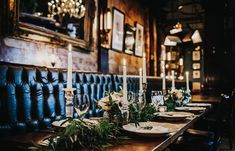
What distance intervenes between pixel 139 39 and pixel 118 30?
55.0 inches

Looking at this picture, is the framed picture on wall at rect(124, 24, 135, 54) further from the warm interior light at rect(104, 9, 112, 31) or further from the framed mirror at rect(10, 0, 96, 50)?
the framed mirror at rect(10, 0, 96, 50)

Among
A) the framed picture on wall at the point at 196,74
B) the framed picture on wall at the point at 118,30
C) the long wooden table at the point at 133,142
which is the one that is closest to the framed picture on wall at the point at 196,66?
the framed picture on wall at the point at 196,74

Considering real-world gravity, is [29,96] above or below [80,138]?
above

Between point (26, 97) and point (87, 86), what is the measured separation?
3.49 ft

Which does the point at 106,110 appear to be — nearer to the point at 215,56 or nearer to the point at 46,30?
the point at 46,30

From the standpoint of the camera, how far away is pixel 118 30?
5.70 metres

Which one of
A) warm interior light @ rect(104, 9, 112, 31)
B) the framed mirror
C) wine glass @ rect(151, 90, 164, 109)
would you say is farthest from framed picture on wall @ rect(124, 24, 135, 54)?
wine glass @ rect(151, 90, 164, 109)

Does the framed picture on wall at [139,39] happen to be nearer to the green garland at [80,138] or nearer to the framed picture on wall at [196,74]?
the green garland at [80,138]

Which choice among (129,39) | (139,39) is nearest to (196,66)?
(139,39)

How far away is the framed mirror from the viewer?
3.16 metres

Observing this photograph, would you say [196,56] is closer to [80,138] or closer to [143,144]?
[143,144]

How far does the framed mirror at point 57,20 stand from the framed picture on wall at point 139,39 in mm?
2355

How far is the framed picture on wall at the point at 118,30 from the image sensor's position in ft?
18.0

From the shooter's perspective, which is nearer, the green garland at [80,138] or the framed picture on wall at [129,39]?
the green garland at [80,138]
